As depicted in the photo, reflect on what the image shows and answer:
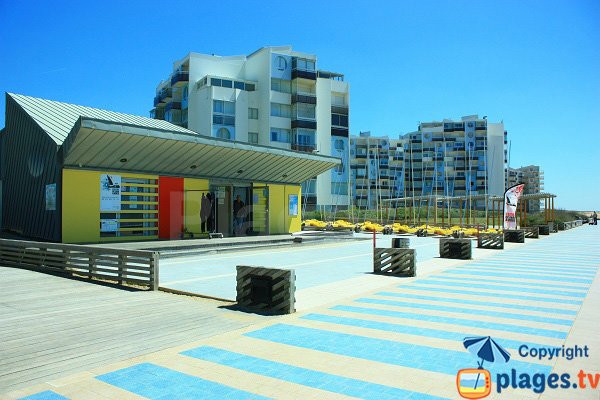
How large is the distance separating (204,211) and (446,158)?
297 ft

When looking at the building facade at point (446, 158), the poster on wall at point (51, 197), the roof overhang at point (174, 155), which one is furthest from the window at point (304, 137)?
the poster on wall at point (51, 197)

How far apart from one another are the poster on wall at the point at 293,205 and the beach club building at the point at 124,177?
1.55 meters

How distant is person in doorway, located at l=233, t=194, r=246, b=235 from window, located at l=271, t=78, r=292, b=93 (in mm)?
36238

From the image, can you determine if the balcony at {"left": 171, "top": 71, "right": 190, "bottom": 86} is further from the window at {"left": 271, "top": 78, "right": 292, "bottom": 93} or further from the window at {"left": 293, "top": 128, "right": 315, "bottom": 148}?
the window at {"left": 293, "top": 128, "right": 315, "bottom": 148}

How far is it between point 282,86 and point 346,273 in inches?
1979

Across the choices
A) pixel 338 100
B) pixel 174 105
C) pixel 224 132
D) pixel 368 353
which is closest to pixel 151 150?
pixel 368 353

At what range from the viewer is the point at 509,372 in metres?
5.14

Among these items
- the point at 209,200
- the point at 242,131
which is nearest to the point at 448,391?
the point at 209,200

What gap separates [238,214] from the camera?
27016 millimetres

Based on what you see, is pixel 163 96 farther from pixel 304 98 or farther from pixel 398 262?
pixel 398 262

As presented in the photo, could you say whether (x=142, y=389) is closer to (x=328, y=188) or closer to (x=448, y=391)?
(x=448, y=391)

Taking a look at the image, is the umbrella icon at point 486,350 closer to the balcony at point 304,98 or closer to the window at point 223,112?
the window at point 223,112

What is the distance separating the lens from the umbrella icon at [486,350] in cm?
546

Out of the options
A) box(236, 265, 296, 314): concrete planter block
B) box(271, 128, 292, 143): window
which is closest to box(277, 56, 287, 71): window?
box(271, 128, 292, 143): window
